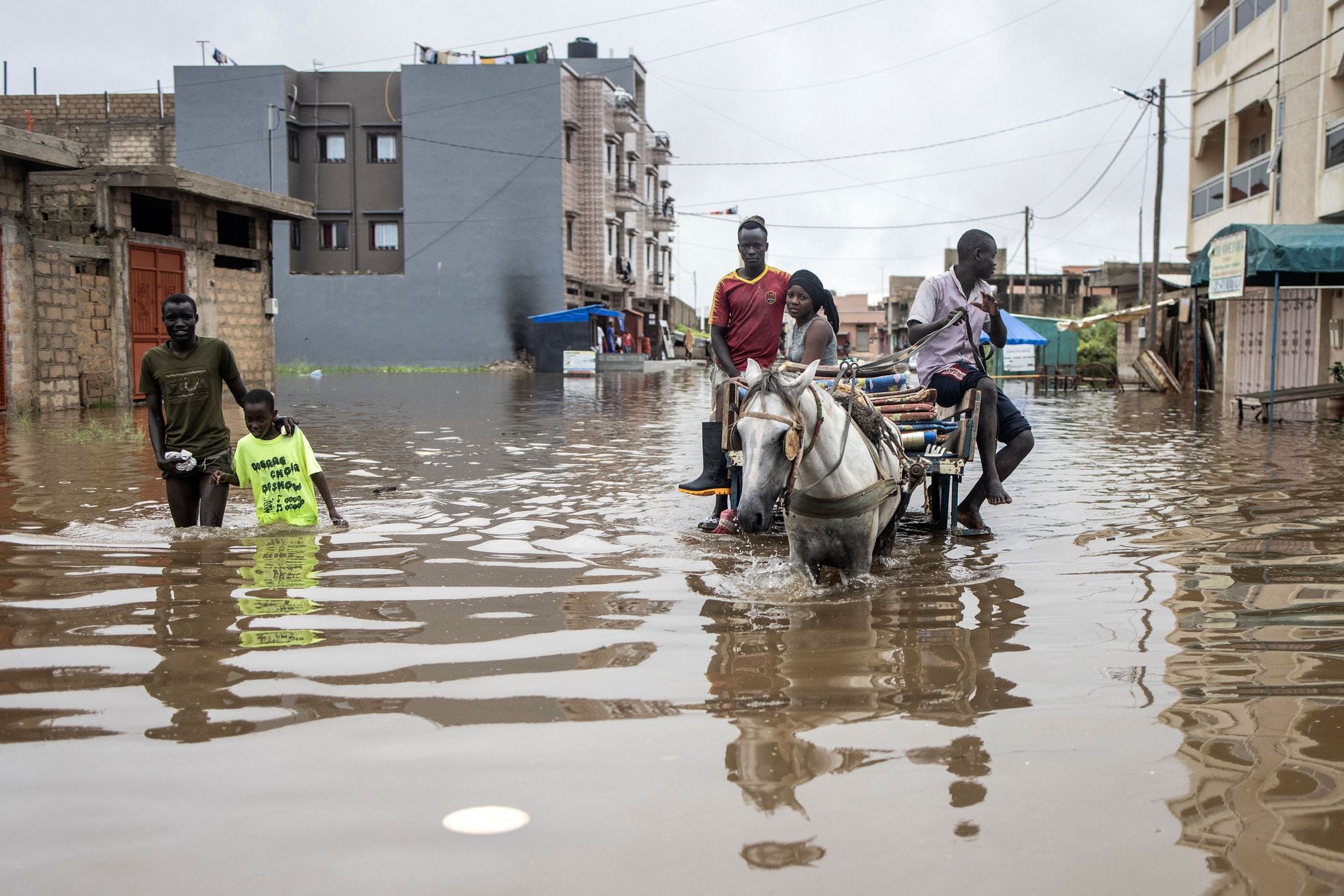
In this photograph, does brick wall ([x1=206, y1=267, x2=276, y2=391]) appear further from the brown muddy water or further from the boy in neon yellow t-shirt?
the boy in neon yellow t-shirt

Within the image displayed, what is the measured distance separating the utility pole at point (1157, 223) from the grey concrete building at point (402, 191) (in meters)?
25.0

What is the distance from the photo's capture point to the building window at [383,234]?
4944 centimetres

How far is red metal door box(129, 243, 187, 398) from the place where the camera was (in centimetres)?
2045

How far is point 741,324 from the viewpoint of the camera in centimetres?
783

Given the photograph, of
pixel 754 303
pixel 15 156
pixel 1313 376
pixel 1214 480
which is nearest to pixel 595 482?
pixel 754 303

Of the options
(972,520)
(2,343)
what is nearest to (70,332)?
(2,343)

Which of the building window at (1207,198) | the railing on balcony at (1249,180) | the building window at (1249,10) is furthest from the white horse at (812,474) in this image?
the building window at (1207,198)

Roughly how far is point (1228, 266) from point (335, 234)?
4090 cm

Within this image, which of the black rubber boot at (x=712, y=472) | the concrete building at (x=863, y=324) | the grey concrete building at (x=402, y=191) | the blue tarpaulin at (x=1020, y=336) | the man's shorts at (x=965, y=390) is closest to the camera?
the man's shorts at (x=965, y=390)

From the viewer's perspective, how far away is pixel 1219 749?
3307mm

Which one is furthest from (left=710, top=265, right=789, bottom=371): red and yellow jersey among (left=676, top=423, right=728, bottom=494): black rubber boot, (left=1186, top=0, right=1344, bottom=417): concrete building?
(left=1186, top=0, right=1344, bottom=417): concrete building

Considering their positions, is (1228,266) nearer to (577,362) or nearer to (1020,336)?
(1020,336)

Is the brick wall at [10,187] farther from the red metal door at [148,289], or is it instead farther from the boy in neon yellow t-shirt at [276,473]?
the boy in neon yellow t-shirt at [276,473]

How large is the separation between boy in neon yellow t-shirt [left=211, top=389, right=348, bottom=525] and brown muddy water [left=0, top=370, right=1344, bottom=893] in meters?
0.21
